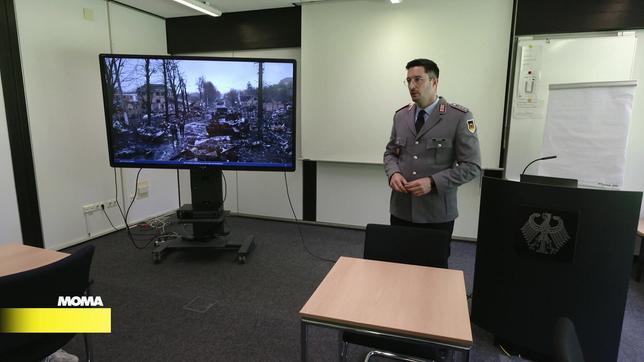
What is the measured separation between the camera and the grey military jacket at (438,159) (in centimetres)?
216

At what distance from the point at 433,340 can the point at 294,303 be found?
1717mm

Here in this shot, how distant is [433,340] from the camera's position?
3.89 ft

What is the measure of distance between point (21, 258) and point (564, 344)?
2212 mm

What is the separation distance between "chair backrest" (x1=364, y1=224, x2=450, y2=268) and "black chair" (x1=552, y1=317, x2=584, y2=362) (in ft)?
2.89

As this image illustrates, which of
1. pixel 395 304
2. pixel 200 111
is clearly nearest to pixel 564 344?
pixel 395 304

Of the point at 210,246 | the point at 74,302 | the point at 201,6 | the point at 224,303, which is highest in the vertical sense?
the point at 201,6

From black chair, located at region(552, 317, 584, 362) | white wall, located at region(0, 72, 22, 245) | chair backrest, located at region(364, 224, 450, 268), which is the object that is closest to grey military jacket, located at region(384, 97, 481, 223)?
chair backrest, located at region(364, 224, 450, 268)

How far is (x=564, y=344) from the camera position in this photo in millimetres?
820

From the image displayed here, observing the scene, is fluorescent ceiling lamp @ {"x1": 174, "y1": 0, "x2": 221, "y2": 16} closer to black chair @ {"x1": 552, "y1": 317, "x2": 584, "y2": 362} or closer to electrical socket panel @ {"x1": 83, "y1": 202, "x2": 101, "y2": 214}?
electrical socket panel @ {"x1": 83, "y1": 202, "x2": 101, "y2": 214}

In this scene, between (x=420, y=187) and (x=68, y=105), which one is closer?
(x=420, y=187)

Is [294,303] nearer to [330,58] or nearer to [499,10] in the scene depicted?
[330,58]

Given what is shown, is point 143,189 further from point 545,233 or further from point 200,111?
point 545,233

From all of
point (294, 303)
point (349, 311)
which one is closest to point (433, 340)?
point (349, 311)

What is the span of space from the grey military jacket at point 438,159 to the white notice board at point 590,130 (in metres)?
1.59
